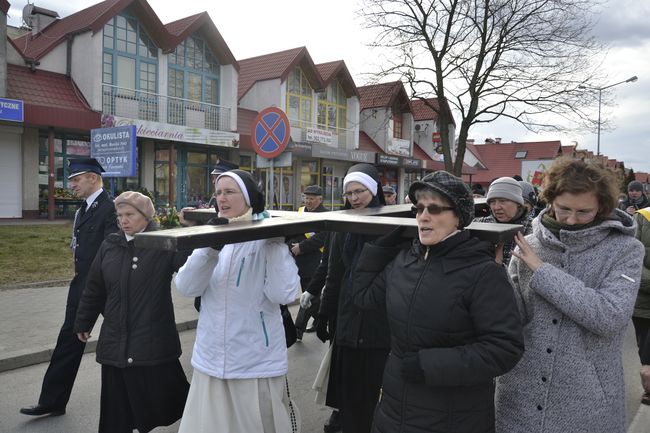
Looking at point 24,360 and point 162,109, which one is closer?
point 24,360

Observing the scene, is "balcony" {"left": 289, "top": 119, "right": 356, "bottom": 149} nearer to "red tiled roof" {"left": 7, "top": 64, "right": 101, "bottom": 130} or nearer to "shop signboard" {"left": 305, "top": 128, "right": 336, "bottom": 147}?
"shop signboard" {"left": 305, "top": 128, "right": 336, "bottom": 147}

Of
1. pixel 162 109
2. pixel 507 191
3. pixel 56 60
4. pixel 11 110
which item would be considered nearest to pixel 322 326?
pixel 507 191

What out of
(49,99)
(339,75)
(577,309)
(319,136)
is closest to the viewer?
(577,309)

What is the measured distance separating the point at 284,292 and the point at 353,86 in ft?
88.6

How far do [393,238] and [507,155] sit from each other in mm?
51142

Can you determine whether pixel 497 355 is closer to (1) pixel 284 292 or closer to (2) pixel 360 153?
(1) pixel 284 292

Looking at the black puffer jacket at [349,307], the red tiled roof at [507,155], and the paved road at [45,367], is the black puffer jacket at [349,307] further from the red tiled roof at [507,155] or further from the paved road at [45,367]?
the red tiled roof at [507,155]

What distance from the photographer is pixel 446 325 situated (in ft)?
6.90

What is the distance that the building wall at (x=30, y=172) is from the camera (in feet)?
56.9

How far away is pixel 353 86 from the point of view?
28.8 metres

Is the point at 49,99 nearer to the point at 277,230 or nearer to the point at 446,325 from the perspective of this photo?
the point at 277,230

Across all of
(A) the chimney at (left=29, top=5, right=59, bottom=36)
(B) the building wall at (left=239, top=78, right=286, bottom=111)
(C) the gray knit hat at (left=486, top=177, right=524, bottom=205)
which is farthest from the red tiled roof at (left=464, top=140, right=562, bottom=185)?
(C) the gray knit hat at (left=486, top=177, right=524, bottom=205)

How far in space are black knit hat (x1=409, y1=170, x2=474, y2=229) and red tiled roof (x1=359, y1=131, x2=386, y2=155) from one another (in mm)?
28380

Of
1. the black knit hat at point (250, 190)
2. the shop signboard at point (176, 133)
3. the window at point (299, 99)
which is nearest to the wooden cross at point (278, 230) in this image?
the black knit hat at point (250, 190)
